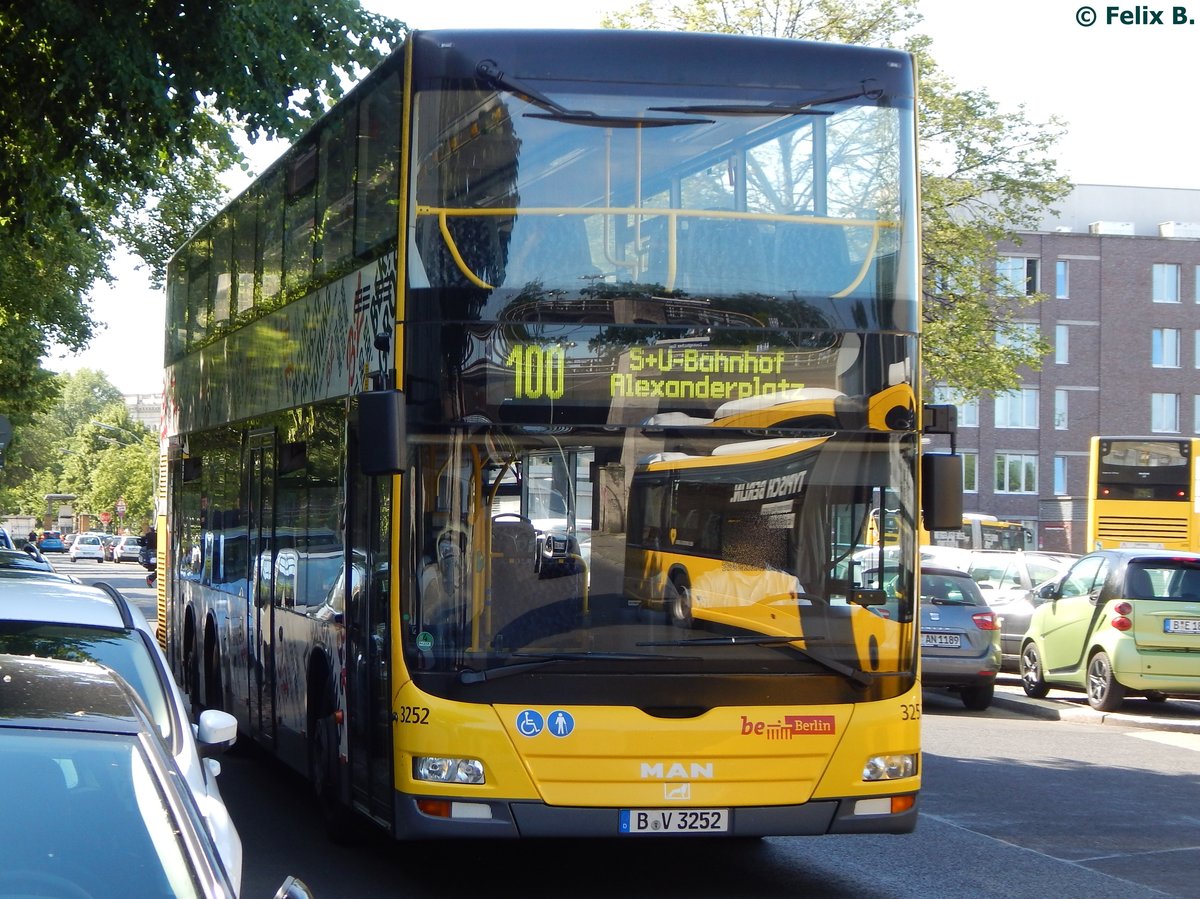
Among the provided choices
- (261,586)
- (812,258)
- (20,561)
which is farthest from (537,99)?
(20,561)

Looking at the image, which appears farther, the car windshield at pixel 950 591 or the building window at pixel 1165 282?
the building window at pixel 1165 282

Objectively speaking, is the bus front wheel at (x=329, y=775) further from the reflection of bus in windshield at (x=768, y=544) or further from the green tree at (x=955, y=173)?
the green tree at (x=955, y=173)

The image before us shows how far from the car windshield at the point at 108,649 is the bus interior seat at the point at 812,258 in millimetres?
3435

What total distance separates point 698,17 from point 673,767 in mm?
34577

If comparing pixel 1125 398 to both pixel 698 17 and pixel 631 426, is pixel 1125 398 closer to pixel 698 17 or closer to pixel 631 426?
pixel 698 17

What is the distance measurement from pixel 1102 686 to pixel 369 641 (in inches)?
504

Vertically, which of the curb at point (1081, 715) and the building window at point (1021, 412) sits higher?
the building window at point (1021, 412)

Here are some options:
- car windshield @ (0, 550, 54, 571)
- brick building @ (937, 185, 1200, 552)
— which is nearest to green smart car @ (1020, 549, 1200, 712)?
car windshield @ (0, 550, 54, 571)

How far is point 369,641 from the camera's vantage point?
8.59 m

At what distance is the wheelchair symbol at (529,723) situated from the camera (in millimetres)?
7832

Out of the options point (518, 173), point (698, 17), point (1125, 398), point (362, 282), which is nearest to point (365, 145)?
point (362, 282)

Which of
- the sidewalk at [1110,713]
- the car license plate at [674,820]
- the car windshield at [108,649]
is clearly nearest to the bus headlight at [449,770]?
the car license plate at [674,820]

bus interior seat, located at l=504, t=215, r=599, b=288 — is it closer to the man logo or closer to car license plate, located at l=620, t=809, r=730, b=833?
the man logo

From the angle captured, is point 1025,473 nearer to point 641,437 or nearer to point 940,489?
point 940,489
